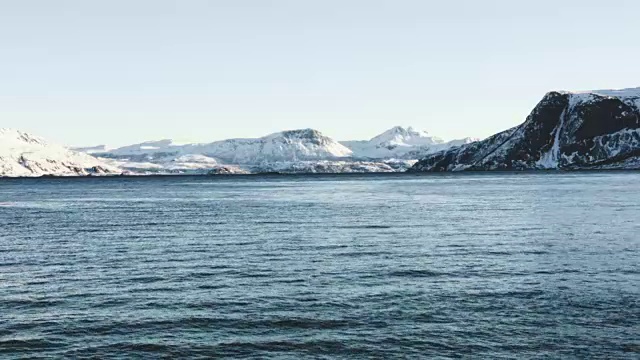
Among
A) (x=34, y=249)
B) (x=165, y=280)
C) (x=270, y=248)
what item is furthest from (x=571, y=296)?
(x=34, y=249)

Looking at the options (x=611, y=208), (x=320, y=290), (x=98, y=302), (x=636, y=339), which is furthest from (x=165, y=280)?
(x=611, y=208)

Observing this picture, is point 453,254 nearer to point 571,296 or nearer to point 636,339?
point 571,296

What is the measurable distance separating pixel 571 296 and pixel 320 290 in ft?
47.6

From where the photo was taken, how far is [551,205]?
4892 inches

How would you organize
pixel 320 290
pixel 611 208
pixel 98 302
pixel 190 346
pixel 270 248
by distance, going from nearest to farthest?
pixel 190 346 → pixel 98 302 → pixel 320 290 → pixel 270 248 → pixel 611 208

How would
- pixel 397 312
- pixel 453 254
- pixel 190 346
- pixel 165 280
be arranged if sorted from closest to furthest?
pixel 190 346
pixel 397 312
pixel 165 280
pixel 453 254

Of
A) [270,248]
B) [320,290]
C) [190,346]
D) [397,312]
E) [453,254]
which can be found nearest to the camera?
[190,346]

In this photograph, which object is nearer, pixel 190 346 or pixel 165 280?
pixel 190 346

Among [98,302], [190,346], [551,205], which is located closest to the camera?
[190,346]

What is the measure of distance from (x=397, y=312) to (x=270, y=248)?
97.9ft

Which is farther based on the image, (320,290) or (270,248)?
(270,248)

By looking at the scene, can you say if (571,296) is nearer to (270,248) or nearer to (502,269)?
→ (502,269)

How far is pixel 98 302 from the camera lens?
1569 inches

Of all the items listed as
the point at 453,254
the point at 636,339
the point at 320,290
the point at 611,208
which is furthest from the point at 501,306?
the point at 611,208
